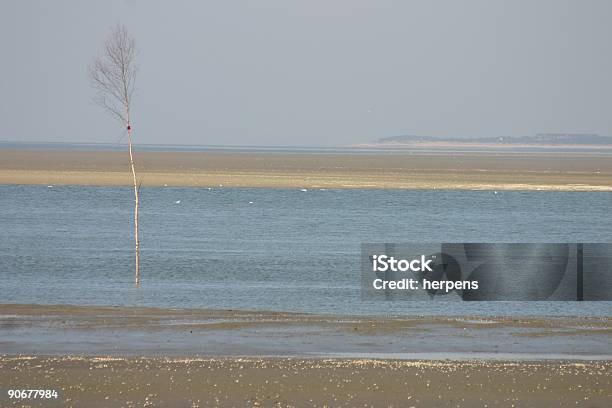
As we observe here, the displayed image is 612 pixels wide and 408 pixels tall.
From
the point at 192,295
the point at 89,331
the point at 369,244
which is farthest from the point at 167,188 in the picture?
the point at 89,331

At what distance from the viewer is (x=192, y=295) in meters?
21.4

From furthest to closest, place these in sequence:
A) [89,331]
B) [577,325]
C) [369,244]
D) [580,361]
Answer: [369,244] → [577,325] → [89,331] → [580,361]

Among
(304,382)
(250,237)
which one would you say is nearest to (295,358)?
(304,382)

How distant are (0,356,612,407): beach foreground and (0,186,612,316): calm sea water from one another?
20.9 ft

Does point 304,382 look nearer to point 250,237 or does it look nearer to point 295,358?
point 295,358

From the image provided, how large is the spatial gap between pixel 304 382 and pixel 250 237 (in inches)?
977

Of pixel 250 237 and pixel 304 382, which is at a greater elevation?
pixel 304 382

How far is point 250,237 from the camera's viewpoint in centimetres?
3672

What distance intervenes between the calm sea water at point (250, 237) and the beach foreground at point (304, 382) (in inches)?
251

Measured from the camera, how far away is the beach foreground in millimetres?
11102

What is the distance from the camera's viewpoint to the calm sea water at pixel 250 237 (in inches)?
827

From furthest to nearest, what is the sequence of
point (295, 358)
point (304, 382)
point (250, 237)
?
point (250, 237), point (295, 358), point (304, 382)

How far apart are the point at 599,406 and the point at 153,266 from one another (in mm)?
17550

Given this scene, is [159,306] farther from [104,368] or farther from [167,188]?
[167,188]
